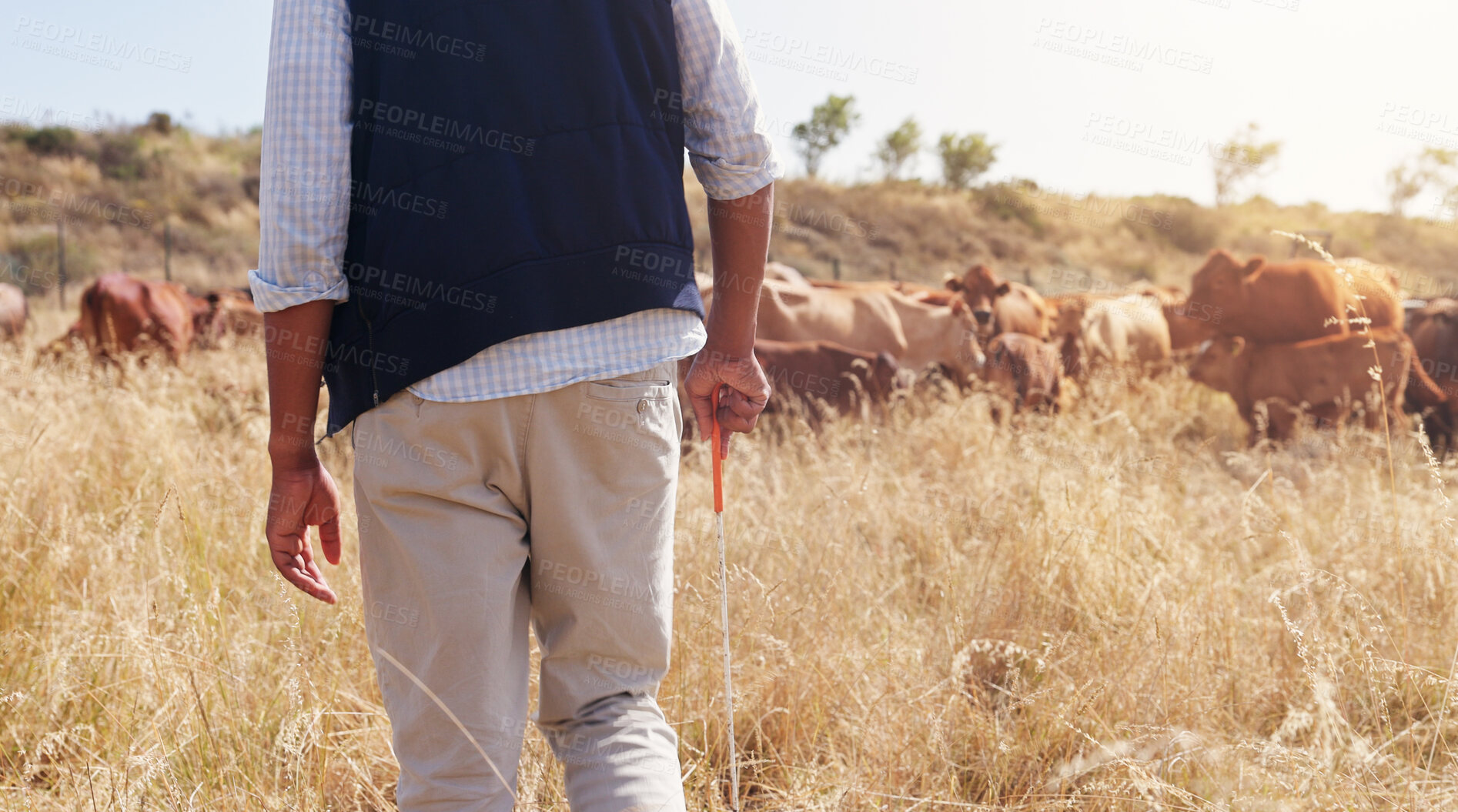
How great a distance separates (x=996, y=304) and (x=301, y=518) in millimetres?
7917

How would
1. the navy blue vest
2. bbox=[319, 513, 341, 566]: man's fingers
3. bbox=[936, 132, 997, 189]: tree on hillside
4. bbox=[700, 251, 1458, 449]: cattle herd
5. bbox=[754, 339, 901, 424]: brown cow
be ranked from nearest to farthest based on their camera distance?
the navy blue vest, bbox=[319, 513, 341, 566]: man's fingers, bbox=[754, 339, 901, 424]: brown cow, bbox=[700, 251, 1458, 449]: cattle herd, bbox=[936, 132, 997, 189]: tree on hillside

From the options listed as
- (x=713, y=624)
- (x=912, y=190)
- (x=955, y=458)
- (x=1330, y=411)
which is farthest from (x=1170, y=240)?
(x=713, y=624)

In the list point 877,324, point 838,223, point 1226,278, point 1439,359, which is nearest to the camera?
point 1226,278

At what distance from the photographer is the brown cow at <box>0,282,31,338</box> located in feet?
33.7

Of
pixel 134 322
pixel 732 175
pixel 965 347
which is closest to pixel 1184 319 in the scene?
pixel 965 347

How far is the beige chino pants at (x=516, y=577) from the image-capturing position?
A: 1293 millimetres

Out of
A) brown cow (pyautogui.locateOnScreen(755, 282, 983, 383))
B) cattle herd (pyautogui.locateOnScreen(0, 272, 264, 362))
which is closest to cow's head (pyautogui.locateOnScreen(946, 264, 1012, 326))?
brown cow (pyautogui.locateOnScreen(755, 282, 983, 383))

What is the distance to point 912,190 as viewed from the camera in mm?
45094

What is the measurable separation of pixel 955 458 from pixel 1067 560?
248cm

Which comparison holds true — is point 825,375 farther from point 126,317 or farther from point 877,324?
point 126,317

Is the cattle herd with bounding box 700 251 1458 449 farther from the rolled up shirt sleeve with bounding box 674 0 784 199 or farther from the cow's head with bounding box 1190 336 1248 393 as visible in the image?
the rolled up shirt sleeve with bounding box 674 0 784 199

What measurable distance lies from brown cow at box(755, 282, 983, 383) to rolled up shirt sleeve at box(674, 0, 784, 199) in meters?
6.18

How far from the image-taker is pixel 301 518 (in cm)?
145

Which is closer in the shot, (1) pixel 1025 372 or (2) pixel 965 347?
(1) pixel 1025 372
